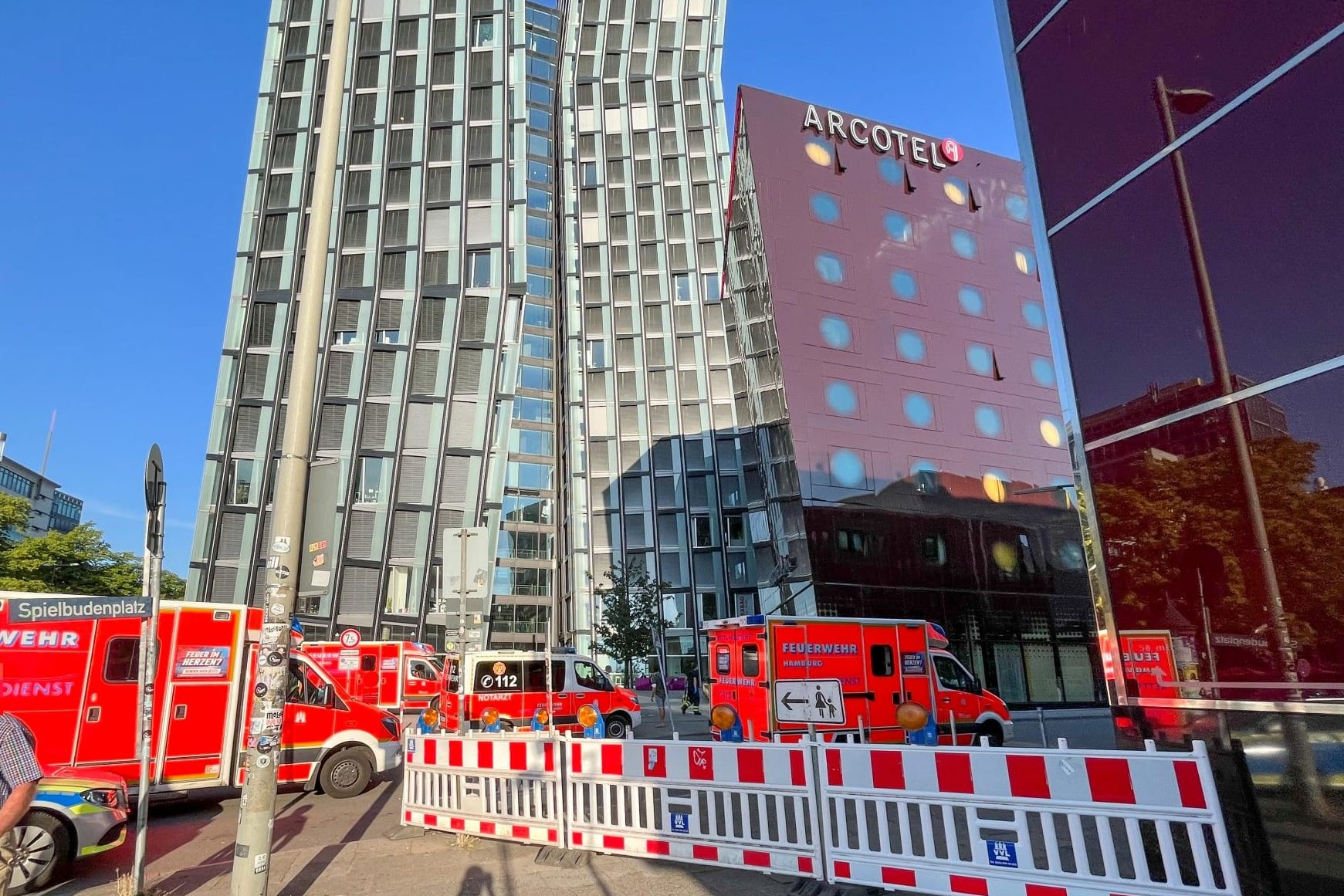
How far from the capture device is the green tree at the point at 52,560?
31625 millimetres

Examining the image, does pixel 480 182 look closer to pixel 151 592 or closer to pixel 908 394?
pixel 908 394

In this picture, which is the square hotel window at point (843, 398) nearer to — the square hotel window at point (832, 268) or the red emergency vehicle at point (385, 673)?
the square hotel window at point (832, 268)

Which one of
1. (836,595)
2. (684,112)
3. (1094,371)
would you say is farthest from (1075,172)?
(684,112)

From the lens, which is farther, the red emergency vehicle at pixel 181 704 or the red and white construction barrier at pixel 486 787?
the red emergency vehicle at pixel 181 704

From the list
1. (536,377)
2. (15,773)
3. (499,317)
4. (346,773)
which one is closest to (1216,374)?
(15,773)

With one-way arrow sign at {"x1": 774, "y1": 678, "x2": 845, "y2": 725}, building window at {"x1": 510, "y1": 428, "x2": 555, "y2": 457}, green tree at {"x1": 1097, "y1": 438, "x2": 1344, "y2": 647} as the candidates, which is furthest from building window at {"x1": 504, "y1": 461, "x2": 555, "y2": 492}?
green tree at {"x1": 1097, "y1": 438, "x2": 1344, "y2": 647}

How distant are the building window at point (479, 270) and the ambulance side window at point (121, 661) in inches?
1589

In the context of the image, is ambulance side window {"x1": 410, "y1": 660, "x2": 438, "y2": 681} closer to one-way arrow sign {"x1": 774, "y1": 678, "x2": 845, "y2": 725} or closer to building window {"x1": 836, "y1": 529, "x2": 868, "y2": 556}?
one-way arrow sign {"x1": 774, "y1": 678, "x2": 845, "y2": 725}

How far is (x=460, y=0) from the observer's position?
53406 mm

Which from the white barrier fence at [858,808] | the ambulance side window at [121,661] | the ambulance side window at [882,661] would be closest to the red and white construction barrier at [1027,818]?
the white barrier fence at [858,808]

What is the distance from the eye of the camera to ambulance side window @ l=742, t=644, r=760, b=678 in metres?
13.5

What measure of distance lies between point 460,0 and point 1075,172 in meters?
57.5

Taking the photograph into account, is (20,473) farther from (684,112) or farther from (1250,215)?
(1250,215)

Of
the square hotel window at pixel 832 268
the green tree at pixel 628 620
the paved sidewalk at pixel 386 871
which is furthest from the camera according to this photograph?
the green tree at pixel 628 620
